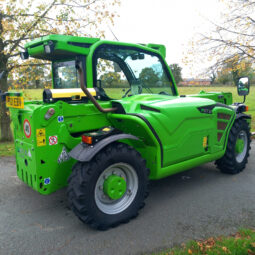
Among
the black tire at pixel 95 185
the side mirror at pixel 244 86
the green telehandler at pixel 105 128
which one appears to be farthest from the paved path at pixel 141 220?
the side mirror at pixel 244 86

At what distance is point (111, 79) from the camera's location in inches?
153

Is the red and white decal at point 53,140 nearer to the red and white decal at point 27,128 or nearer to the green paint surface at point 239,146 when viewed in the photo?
the red and white decal at point 27,128

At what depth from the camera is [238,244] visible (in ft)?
9.32

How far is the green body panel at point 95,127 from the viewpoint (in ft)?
10.6

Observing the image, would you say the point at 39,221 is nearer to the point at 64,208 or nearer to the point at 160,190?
the point at 64,208

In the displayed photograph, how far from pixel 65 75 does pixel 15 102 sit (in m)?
0.93

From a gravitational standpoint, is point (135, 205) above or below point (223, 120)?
below

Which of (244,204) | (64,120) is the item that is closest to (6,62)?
(64,120)

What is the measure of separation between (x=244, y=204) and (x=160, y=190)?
1269 millimetres

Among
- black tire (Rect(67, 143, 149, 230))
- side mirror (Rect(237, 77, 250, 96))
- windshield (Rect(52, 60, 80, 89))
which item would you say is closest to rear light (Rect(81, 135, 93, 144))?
black tire (Rect(67, 143, 149, 230))

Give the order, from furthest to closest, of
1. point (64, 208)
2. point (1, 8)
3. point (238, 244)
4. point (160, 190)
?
point (1, 8)
point (160, 190)
point (64, 208)
point (238, 244)

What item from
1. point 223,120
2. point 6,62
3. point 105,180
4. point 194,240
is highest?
point 6,62

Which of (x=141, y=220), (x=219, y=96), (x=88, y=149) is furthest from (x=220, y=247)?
(x=219, y=96)

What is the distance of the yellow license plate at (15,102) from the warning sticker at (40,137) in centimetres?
43
